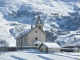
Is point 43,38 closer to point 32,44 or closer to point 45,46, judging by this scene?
point 32,44

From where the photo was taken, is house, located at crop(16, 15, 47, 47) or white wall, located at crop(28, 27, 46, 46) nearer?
house, located at crop(16, 15, 47, 47)

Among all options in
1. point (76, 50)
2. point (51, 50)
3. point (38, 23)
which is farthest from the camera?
point (38, 23)

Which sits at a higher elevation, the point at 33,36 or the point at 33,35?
the point at 33,35

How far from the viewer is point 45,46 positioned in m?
74.9

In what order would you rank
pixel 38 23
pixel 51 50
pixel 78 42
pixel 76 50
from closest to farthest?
pixel 51 50 < pixel 76 50 < pixel 78 42 < pixel 38 23

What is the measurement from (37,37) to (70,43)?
10535mm

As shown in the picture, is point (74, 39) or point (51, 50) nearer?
point (51, 50)

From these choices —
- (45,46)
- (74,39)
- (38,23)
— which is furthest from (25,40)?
(45,46)

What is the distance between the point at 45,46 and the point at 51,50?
2559 millimetres

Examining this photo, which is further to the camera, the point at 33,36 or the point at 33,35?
the point at 33,36

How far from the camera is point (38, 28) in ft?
311

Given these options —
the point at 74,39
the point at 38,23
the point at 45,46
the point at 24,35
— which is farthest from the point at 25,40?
the point at 45,46

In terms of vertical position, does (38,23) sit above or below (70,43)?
above

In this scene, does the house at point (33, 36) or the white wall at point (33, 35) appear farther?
the white wall at point (33, 35)
